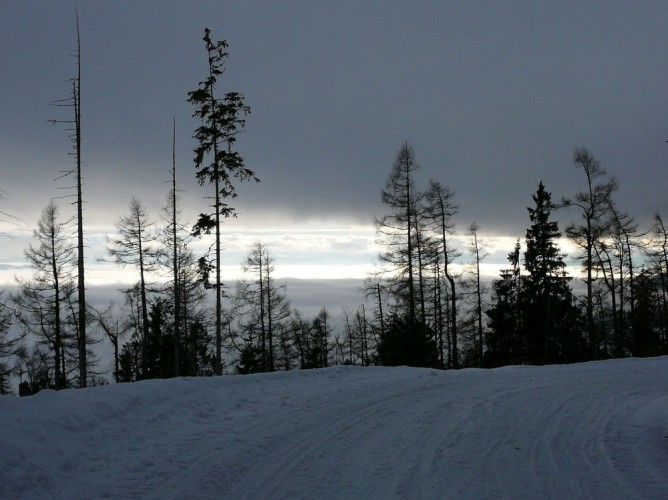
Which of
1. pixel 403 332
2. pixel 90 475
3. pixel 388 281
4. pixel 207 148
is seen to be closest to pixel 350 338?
pixel 388 281

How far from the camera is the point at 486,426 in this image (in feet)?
30.5

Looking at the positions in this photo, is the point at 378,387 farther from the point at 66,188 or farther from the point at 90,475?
the point at 66,188

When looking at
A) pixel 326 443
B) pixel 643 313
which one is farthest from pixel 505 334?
pixel 326 443

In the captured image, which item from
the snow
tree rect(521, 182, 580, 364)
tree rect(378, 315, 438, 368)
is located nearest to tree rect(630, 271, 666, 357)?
tree rect(521, 182, 580, 364)

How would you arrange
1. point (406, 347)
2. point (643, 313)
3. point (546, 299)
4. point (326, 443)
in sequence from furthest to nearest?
1. point (643, 313)
2. point (546, 299)
3. point (406, 347)
4. point (326, 443)

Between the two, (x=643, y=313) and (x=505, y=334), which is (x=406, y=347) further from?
(x=643, y=313)

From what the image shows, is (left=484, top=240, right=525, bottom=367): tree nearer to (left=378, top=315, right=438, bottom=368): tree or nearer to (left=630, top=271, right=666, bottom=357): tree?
(left=630, top=271, right=666, bottom=357): tree

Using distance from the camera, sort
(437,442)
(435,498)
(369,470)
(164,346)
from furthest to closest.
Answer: (164,346), (437,442), (369,470), (435,498)

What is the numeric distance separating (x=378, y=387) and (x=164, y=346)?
29041 millimetres

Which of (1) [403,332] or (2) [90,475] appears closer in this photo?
(2) [90,475]

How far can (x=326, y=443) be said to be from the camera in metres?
8.21

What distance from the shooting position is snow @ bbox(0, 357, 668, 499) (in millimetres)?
6164

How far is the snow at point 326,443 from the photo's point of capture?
20.2 feet

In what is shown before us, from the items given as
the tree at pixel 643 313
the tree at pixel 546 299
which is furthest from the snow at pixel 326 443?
the tree at pixel 643 313
